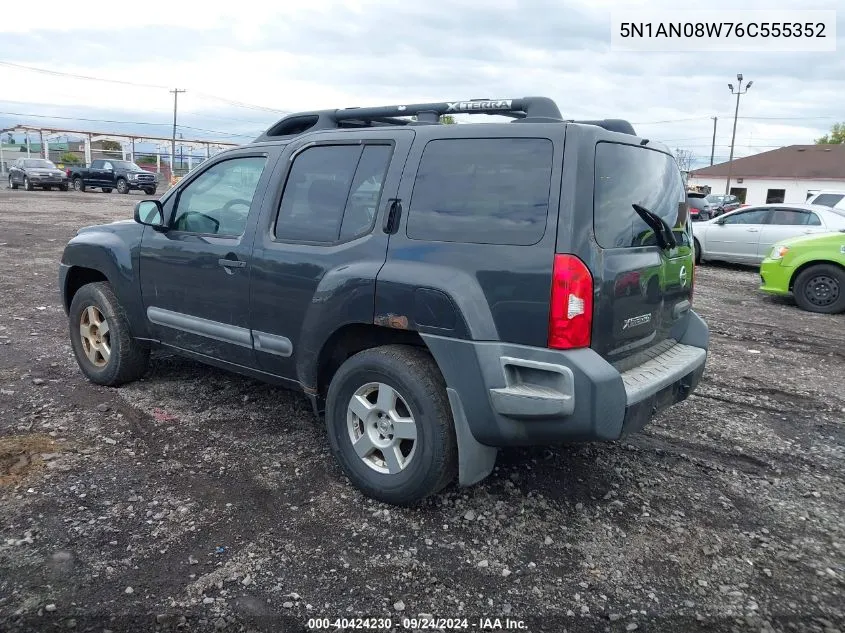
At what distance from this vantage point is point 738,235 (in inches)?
523

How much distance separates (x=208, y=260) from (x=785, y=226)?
11633mm

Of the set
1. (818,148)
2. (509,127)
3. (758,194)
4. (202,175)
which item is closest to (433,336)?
(509,127)

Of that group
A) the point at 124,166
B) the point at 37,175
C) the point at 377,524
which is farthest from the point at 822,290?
the point at 37,175

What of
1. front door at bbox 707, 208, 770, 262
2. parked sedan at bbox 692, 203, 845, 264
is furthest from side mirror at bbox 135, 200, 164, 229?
front door at bbox 707, 208, 770, 262

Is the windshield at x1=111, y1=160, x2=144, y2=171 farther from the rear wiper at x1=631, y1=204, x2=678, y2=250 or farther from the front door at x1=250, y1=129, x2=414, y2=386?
the rear wiper at x1=631, y1=204, x2=678, y2=250

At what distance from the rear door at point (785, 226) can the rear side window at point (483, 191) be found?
10828mm

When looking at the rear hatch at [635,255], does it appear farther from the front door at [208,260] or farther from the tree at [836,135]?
the tree at [836,135]

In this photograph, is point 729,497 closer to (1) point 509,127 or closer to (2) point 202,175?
(1) point 509,127

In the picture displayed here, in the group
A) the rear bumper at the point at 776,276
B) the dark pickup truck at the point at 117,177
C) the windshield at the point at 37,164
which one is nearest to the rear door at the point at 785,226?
the rear bumper at the point at 776,276

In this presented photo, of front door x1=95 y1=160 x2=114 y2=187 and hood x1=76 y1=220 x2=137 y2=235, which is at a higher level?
front door x1=95 y1=160 x2=114 y2=187

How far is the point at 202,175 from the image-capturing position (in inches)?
181

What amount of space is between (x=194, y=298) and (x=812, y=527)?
3.82m

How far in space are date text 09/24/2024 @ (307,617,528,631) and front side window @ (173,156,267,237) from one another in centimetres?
241

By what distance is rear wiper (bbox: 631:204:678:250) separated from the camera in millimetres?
3462
